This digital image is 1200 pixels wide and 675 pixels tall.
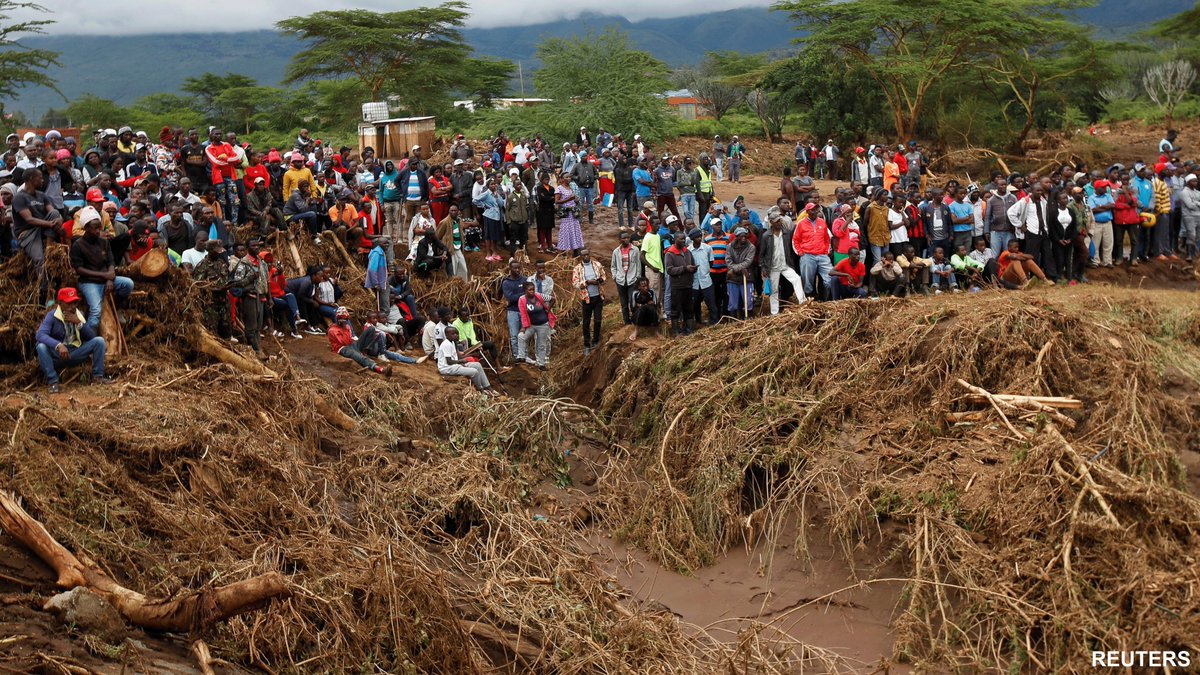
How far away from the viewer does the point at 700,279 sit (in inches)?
629

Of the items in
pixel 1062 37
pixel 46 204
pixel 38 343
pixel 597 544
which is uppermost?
pixel 1062 37

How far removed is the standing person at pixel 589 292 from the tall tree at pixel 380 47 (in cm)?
2525

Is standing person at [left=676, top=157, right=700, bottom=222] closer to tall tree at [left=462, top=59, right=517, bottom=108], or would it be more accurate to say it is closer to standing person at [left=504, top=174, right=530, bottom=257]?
standing person at [left=504, top=174, right=530, bottom=257]

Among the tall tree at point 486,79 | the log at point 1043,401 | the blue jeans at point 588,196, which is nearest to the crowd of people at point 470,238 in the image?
the blue jeans at point 588,196

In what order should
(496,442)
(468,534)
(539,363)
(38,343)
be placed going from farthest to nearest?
(539,363) < (496,442) < (38,343) < (468,534)

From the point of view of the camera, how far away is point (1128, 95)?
2013 inches

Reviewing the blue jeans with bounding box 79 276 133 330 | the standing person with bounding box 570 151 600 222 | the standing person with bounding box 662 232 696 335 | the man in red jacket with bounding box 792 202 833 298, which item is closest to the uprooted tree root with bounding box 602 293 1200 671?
the standing person with bounding box 662 232 696 335

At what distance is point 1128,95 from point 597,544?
46750 millimetres

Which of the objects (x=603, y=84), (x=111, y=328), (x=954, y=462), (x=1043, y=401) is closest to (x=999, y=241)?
(x=1043, y=401)

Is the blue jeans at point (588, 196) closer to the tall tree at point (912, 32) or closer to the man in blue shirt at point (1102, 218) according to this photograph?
the man in blue shirt at point (1102, 218)

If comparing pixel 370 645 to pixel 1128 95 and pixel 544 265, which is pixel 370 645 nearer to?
pixel 544 265

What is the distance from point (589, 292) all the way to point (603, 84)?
Answer: 17835 mm

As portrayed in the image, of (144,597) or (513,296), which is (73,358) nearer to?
(144,597)

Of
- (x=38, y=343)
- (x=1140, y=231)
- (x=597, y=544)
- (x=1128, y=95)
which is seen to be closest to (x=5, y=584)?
(x=38, y=343)
